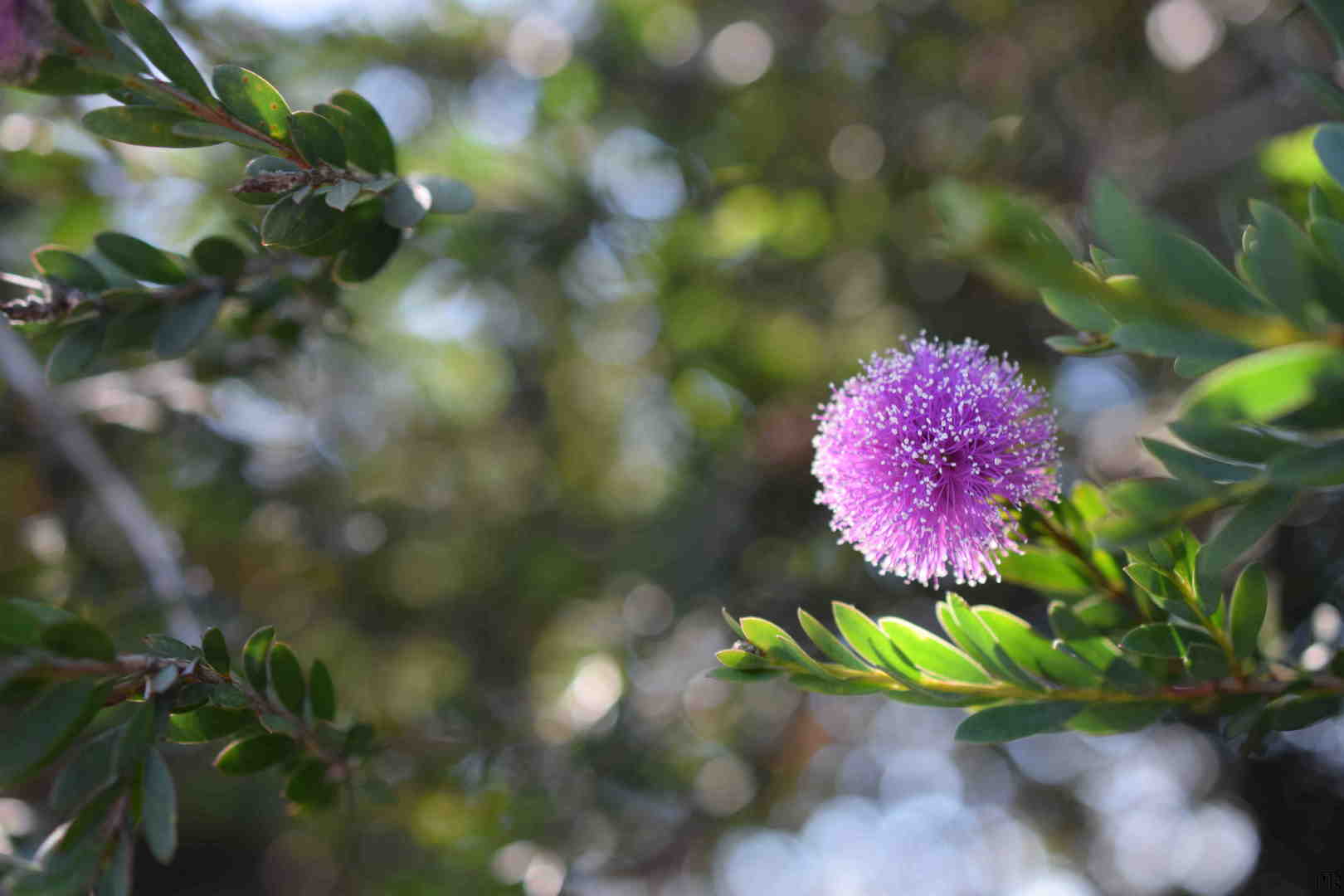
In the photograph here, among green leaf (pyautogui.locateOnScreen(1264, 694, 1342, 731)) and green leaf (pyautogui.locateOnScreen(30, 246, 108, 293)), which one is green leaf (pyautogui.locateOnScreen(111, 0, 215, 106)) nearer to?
green leaf (pyautogui.locateOnScreen(30, 246, 108, 293))

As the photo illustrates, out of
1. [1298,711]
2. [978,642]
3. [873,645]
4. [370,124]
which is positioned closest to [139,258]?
[370,124]

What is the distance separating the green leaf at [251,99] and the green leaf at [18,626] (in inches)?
26.9

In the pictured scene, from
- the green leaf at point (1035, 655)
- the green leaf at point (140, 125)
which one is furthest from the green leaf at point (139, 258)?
the green leaf at point (1035, 655)

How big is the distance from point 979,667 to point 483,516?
3286 mm

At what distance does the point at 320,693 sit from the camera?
4.66ft

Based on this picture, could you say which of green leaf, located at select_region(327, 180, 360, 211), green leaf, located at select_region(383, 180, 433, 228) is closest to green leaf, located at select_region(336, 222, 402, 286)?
green leaf, located at select_region(383, 180, 433, 228)

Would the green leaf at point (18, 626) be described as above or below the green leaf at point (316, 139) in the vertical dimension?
below

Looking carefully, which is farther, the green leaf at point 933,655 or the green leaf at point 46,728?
the green leaf at point 933,655

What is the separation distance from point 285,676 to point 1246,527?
50.2 inches

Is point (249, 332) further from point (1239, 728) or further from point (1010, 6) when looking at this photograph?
point (1010, 6)

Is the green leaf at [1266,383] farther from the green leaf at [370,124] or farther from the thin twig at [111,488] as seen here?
the thin twig at [111,488]

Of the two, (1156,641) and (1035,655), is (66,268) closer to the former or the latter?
(1035,655)

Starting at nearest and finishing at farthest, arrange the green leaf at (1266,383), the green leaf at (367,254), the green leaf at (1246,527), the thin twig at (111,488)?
the green leaf at (1266,383)
the green leaf at (1246,527)
the green leaf at (367,254)
the thin twig at (111,488)

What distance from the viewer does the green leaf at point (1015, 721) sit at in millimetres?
1112
